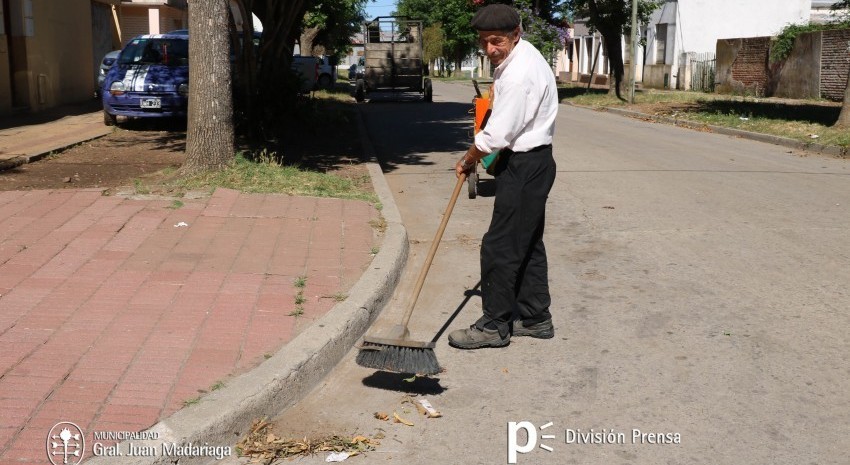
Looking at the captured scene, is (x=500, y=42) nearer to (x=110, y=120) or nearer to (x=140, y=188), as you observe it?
(x=140, y=188)

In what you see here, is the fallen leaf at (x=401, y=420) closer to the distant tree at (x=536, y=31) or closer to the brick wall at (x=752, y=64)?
the brick wall at (x=752, y=64)

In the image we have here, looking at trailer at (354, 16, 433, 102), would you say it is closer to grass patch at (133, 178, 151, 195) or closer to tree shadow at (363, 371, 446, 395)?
grass patch at (133, 178, 151, 195)

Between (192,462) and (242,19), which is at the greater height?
(242,19)

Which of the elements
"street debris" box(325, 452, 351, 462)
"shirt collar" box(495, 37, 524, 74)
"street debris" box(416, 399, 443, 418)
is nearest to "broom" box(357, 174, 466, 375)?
"street debris" box(416, 399, 443, 418)

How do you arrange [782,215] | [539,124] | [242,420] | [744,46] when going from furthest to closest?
[744,46], [782,215], [539,124], [242,420]

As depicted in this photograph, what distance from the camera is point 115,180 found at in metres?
9.52

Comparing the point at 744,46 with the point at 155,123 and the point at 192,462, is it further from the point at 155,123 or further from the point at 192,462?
the point at 192,462

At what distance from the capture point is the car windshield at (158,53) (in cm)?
1567

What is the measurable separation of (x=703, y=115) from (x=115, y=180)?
50.6 ft

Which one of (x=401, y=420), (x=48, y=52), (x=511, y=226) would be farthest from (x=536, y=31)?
(x=401, y=420)

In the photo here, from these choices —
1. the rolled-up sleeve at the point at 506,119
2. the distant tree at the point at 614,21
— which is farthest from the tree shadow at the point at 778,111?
the rolled-up sleeve at the point at 506,119

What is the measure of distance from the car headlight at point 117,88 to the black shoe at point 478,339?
1141 centimetres

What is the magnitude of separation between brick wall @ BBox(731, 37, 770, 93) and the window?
293 inches

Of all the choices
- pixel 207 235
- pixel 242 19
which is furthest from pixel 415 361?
pixel 242 19
